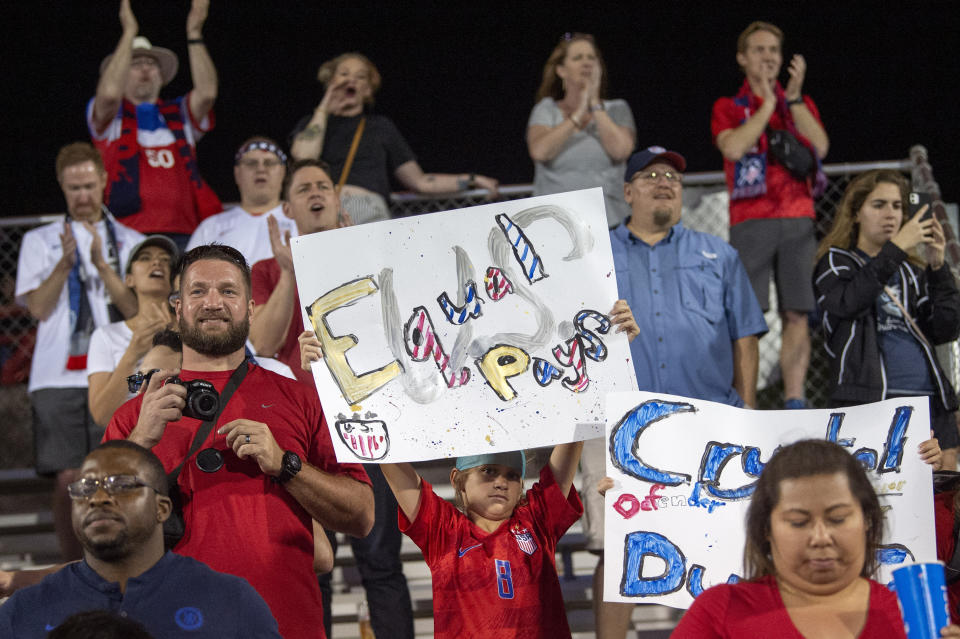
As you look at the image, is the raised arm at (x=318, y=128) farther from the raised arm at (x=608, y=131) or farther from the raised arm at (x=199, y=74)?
the raised arm at (x=608, y=131)

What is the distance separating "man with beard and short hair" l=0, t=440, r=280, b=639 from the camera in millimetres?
2797

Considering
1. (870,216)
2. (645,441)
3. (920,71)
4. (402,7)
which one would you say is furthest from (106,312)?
(920,71)

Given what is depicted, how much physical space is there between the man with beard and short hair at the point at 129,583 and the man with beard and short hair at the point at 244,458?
27 centimetres

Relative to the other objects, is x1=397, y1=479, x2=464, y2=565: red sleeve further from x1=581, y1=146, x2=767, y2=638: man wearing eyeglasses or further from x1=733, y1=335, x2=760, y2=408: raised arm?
x1=733, y1=335, x2=760, y2=408: raised arm

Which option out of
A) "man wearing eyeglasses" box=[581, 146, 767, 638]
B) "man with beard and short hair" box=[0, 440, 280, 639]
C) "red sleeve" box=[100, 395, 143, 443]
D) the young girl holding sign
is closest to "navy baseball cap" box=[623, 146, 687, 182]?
"man wearing eyeglasses" box=[581, 146, 767, 638]

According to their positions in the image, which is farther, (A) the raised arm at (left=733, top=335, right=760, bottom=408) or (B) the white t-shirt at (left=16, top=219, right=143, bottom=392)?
(B) the white t-shirt at (left=16, top=219, right=143, bottom=392)

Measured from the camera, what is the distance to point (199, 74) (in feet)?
21.1

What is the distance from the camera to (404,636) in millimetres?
4465

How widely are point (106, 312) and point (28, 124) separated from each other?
20.4 ft

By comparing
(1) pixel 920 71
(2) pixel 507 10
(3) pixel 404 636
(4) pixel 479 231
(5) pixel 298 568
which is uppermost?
(2) pixel 507 10

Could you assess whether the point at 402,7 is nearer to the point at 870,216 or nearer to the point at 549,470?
the point at 870,216

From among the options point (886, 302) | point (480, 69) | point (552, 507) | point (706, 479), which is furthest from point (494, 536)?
point (480, 69)

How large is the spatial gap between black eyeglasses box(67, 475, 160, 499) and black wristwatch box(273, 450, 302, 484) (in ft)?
1.35

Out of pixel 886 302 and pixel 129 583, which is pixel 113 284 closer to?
pixel 129 583
